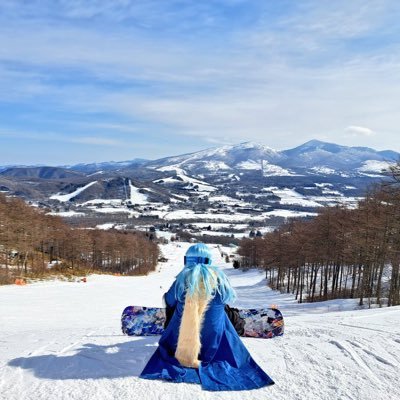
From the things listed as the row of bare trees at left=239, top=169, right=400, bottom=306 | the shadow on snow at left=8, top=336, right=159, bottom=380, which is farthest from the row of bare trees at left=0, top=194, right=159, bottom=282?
the shadow on snow at left=8, top=336, right=159, bottom=380

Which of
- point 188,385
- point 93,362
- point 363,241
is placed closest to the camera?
point 188,385

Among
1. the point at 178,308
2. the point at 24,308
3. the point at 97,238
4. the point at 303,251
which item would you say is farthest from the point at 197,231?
the point at 178,308

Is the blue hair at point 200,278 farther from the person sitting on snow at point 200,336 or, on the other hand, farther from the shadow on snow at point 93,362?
the shadow on snow at point 93,362

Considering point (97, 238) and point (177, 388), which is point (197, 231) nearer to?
point (97, 238)

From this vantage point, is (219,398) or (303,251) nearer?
(219,398)

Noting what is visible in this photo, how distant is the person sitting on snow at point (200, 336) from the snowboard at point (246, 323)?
2.10 meters

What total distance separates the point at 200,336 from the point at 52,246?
193 feet

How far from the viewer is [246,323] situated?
7.83 meters

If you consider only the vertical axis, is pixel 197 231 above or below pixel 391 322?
below

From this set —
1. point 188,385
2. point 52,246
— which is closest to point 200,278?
point 188,385

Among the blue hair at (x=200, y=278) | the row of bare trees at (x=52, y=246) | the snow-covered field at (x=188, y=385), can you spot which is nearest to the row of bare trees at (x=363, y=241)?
the snow-covered field at (x=188, y=385)

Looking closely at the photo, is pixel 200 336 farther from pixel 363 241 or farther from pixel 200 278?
pixel 363 241

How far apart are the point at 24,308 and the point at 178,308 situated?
14.0 m

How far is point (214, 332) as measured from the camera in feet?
18.7
